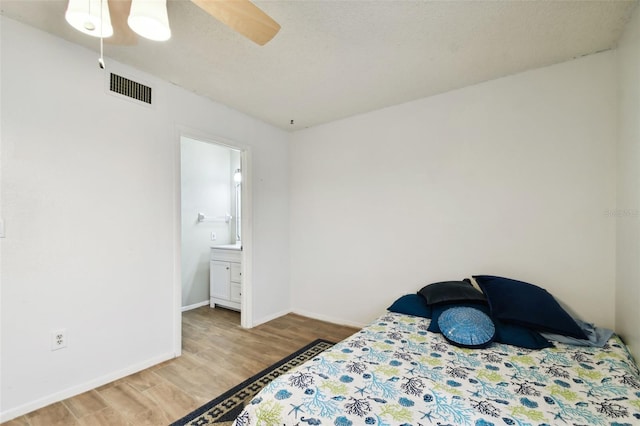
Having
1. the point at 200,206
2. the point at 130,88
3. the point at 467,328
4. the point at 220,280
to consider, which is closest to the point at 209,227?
the point at 200,206

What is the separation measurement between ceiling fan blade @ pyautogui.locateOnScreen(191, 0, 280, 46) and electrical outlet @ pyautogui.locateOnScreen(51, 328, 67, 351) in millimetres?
2242

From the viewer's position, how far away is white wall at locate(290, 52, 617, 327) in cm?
215

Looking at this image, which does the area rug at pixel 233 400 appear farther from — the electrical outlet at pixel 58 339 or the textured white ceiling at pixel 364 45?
the textured white ceiling at pixel 364 45

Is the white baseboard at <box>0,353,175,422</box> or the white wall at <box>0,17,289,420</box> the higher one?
the white wall at <box>0,17,289,420</box>

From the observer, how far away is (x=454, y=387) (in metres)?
1.32

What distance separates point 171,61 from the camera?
2.23 m

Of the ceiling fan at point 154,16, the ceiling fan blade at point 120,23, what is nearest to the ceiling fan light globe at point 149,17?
the ceiling fan at point 154,16

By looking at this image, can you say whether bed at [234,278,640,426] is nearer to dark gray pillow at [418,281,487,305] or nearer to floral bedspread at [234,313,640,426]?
floral bedspread at [234,313,640,426]

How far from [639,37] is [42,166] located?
12.2 ft

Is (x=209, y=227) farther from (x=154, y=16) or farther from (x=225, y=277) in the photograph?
(x=154, y=16)

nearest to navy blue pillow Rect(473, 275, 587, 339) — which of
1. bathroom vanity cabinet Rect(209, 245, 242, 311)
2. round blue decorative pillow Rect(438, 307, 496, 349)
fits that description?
round blue decorative pillow Rect(438, 307, 496, 349)

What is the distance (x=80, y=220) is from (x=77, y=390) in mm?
1196

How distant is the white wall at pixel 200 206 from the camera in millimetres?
4043

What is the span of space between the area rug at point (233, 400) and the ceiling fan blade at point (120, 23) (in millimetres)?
2328
